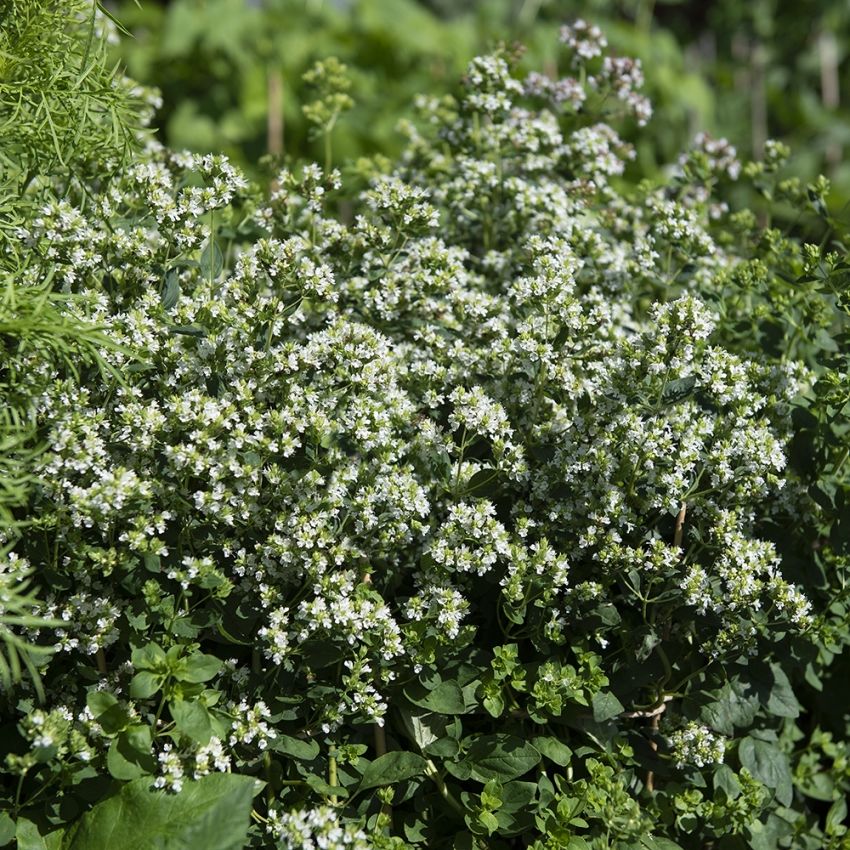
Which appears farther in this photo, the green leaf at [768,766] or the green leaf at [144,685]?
the green leaf at [768,766]

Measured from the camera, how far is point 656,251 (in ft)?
7.33

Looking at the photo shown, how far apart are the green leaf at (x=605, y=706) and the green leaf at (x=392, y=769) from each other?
286mm

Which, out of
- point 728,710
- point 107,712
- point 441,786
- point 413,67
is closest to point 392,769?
point 441,786

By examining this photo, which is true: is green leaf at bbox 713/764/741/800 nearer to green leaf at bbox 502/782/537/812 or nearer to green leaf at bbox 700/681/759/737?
green leaf at bbox 700/681/759/737

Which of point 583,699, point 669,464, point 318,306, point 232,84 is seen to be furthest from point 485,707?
point 232,84

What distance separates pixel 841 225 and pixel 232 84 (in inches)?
144

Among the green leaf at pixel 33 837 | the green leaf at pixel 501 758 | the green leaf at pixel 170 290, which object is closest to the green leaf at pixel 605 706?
the green leaf at pixel 501 758

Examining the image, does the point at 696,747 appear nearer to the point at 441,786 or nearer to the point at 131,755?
the point at 441,786

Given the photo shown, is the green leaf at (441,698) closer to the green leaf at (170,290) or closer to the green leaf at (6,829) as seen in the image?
the green leaf at (6,829)

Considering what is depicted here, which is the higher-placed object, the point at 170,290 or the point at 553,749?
the point at 170,290

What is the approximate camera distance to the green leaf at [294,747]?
5.76 ft

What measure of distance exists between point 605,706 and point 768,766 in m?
0.39

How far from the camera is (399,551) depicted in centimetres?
197

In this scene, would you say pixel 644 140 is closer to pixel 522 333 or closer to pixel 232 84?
pixel 232 84
